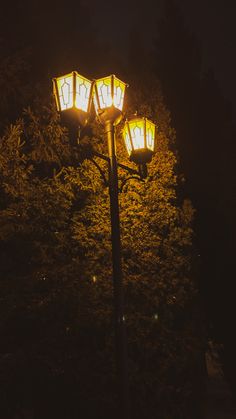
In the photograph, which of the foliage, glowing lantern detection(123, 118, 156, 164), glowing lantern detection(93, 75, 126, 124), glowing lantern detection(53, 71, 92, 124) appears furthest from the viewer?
the foliage

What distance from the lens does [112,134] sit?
6.36 m

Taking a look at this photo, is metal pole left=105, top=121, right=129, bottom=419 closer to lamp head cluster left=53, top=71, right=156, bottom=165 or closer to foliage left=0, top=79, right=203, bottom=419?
lamp head cluster left=53, top=71, right=156, bottom=165

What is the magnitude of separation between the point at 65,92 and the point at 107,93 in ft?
2.06

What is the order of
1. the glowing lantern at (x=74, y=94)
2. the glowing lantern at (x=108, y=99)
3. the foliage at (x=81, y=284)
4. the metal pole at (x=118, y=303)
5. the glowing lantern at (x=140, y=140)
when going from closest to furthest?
the metal pole at (x=118, y=303), the glowing lantern at (x=74, y=94), the glowing lantern at (x=108, y=99), the glowing lantern at (x=140, y=140), the foliage at (x=81, y=284)

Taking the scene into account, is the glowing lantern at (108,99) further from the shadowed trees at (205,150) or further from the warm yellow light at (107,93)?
the shadowed trees at (205,150)

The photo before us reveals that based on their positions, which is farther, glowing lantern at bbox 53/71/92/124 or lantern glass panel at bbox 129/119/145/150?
lantern glass panel at bbox 129/119/145/150

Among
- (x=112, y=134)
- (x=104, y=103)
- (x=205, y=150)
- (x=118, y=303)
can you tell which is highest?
(x=205, y=150)

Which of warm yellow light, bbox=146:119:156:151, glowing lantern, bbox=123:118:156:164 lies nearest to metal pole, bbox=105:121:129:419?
glowing lantern, bbox=123:118:156:164

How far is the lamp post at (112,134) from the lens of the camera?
5.48m

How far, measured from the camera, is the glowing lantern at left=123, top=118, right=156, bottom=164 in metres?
6.94

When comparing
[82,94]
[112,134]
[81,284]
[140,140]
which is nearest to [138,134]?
[140,140]

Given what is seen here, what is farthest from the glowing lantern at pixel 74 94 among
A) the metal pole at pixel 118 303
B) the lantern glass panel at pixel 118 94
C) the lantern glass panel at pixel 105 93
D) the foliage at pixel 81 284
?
the foliage at pixel 81 284

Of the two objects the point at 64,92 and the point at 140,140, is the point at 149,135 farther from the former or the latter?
the point at 64,92

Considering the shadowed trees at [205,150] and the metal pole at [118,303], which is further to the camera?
the shadowed trees at [205,150]
